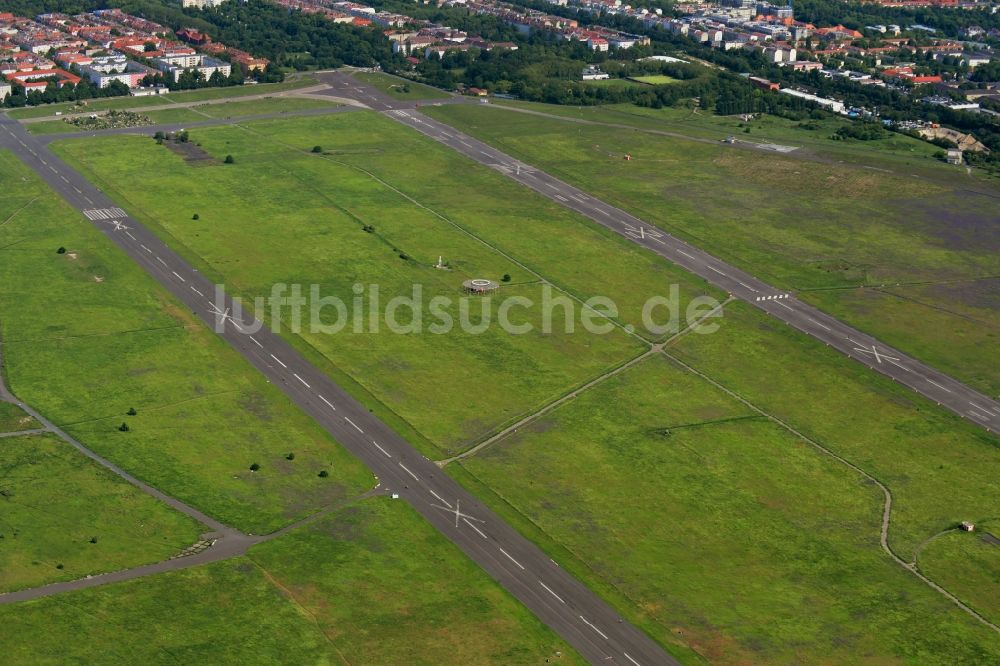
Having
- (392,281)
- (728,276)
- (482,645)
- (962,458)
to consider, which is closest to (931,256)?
(728,276)

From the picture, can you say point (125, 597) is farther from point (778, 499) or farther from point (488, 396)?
point (778, 499)

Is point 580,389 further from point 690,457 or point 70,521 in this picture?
point 70,521

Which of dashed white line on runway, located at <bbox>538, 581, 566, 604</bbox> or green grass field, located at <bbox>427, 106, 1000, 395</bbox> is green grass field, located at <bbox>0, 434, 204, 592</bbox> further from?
green grass field, located at <bbox>427, 106, 1000, 395</bbox>

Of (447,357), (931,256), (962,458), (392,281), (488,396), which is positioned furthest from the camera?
(931,256)

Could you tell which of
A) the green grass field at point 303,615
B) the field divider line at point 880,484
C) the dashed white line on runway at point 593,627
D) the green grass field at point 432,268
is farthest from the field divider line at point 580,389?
the dashed white line on runway at point 593,627

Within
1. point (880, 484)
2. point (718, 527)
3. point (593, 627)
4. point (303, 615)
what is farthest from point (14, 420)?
point (880, 484)

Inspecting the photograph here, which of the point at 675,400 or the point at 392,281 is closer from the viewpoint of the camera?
the point at 675,400
